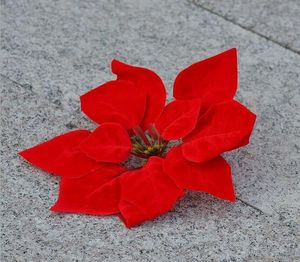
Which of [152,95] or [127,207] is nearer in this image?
[127,207]

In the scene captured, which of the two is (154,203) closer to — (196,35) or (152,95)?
(152,95)

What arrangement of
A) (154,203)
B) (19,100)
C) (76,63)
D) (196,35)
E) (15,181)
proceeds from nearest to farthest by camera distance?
(154,203), (15,181), (19,100), (76,63), (196,35)

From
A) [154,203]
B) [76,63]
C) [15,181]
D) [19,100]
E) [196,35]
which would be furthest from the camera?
[196,35]

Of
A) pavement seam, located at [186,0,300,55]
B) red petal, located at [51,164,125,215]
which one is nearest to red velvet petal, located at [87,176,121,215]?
red petal, located at [51,164,125,215]

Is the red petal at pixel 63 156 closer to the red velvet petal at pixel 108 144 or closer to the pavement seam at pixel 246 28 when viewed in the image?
the red velvet petal at pixel 108 144

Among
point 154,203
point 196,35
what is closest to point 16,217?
point 154,203

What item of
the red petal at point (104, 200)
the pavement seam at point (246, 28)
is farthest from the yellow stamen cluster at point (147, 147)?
the pavement seam at point (246, 28)

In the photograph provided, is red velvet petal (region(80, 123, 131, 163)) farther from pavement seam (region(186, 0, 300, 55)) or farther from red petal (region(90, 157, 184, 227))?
pavement seam (region(186, 0, 300, 55))
